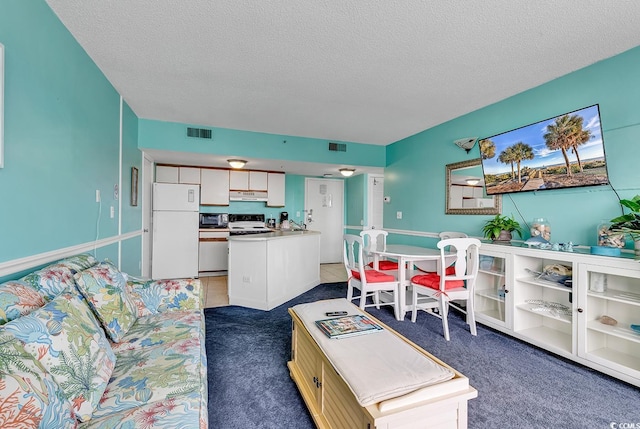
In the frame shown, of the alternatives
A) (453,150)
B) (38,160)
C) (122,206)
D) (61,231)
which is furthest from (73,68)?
(453,150)

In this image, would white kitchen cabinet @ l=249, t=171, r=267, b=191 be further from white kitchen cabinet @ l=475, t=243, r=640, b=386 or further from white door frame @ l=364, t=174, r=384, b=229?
white kitchen cabinet @ l=475, t=243, r=640, b=386

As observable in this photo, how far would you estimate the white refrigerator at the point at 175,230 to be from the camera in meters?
4.77

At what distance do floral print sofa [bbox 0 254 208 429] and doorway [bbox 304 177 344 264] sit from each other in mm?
4708

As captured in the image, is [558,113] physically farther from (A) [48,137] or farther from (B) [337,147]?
(A) [48,137]

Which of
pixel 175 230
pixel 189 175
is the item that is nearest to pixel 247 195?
pixel 189 175

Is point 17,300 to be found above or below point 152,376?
above

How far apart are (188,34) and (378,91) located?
71.0 inches


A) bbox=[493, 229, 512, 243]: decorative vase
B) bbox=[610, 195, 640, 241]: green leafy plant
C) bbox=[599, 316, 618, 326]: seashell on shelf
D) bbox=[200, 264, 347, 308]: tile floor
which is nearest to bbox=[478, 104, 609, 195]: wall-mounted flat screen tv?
bbox=[610, 195, 640, 241]: green leafy plant

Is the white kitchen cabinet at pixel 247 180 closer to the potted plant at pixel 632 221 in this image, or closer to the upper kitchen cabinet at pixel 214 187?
the upper kitchen cabinet at pixel 214 187

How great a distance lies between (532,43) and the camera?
6.97ft

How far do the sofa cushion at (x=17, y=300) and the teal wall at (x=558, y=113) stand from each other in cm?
377

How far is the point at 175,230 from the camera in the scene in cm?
488

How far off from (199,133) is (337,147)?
2.16 meters

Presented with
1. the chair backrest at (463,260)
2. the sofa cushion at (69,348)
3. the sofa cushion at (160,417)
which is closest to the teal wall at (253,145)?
the chair backrest at (463,260)
